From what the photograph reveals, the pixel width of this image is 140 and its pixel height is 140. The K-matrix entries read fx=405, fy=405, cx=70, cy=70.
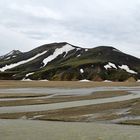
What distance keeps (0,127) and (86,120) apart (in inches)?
280

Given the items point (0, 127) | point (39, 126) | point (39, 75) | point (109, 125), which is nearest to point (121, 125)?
point (109, 125)

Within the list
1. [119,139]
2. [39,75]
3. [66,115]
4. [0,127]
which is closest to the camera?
[119,139]

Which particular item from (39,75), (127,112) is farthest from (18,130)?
(39,75)

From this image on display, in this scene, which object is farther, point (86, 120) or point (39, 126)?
point (86, 120)

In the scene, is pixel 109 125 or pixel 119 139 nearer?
pixel 119 139

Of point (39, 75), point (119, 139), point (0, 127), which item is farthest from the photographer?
point (39, 75)

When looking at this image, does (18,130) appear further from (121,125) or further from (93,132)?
(121,125)

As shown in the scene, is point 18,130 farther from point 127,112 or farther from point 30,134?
point 127,112

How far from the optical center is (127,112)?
3534 cm

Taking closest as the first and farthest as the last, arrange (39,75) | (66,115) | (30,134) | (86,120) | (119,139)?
(119,139)
(30,134)
(86,120)
(66,115)
(39,75)

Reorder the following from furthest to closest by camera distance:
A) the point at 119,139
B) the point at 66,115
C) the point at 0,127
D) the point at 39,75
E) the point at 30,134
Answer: the point at 39,75
the point at 66,115
the point at 0,127
the point at 30,134
the point at 119,139

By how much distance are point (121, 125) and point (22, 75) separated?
171224 millimetres

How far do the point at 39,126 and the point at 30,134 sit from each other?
3588 mm

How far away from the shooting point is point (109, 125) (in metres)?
27.9
